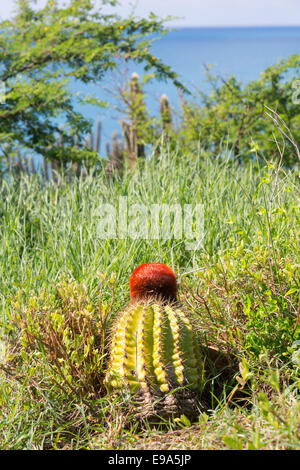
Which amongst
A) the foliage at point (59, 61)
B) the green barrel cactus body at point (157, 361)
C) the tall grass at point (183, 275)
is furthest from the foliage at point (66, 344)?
the foliage at point (59, 61)

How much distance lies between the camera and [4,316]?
2.97 metres

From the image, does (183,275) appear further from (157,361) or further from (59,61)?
(59,61)

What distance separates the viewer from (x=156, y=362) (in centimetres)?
218

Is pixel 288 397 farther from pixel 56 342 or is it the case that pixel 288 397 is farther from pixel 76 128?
pixel 76 128

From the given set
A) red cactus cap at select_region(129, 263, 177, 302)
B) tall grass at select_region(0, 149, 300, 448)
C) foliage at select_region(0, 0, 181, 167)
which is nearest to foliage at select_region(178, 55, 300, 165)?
foliage at select_region(0, 0, 181, 167)

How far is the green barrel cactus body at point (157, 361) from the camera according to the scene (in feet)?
7.11

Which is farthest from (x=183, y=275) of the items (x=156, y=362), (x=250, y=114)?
(x=250, y=114)

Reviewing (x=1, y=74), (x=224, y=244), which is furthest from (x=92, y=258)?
(x=1, y=74)

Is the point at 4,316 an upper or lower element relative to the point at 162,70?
lower

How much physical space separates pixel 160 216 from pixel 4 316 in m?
1.29

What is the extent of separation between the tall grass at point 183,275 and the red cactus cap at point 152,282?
0.49 ft

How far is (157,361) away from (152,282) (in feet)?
1.41
